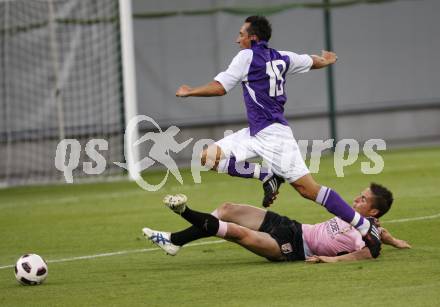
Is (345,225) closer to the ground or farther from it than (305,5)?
closer to the ground

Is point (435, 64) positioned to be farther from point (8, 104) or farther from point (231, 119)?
point (8, 104)

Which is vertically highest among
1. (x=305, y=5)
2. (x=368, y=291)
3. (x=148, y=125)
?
(x=305, y=5)

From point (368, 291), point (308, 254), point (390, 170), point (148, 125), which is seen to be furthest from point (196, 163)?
point (368, 291)

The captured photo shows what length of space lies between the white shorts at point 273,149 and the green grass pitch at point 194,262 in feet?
2.87

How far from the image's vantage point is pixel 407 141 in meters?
25.4

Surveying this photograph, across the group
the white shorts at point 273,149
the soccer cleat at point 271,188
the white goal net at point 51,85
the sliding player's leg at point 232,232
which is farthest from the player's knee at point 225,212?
the white goal net at point 51,85

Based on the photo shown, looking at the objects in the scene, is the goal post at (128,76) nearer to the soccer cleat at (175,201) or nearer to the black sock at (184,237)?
the black sock at (184,237)

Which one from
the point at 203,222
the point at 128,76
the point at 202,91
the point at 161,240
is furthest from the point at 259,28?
the point at 128,76

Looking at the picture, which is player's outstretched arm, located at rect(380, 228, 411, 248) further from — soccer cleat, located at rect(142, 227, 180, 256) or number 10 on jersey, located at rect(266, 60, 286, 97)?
soccer cleat, located at rect(142, 227, 180, 256)

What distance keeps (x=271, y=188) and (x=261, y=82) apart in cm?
111

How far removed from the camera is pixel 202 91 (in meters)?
9.55

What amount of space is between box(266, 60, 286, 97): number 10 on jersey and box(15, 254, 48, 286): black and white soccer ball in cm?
271

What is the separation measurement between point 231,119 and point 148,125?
208cm

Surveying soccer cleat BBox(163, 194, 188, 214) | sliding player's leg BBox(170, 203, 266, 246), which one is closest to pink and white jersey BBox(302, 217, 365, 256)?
sliding player's leg BBox(170, 203, 266, 246)
